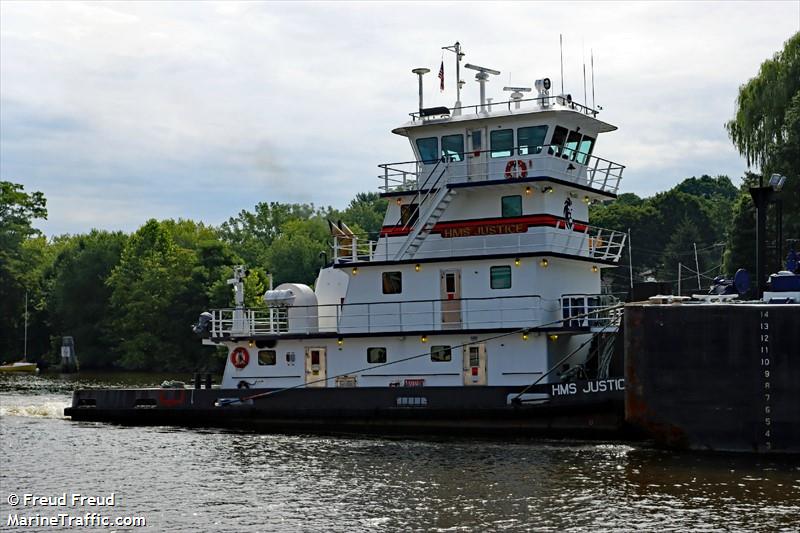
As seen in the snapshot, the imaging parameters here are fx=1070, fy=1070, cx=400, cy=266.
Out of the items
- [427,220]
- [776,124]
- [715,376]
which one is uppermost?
[776,124]

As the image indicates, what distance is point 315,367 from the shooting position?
1131 inches

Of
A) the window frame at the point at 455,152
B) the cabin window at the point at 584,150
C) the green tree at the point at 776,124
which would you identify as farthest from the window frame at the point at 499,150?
the green tree at the point at 776,124

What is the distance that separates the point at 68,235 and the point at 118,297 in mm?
47958

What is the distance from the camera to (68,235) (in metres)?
120

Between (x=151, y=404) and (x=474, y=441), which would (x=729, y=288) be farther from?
(x=151, y=404)

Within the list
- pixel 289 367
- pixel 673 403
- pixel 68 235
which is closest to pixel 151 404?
pixel 289 367

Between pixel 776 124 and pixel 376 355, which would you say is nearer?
pixel 376 355

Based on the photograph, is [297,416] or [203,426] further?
[203,426]

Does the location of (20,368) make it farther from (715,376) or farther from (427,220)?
(715,376)

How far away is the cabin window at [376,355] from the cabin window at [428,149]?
516 centimetres

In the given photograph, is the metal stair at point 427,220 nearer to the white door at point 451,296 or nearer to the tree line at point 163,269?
the white door at point 451,296

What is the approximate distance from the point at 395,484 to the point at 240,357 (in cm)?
1037

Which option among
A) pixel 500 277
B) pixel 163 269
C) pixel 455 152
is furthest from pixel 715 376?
pixel 163 269

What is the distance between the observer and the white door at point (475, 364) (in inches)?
1049
